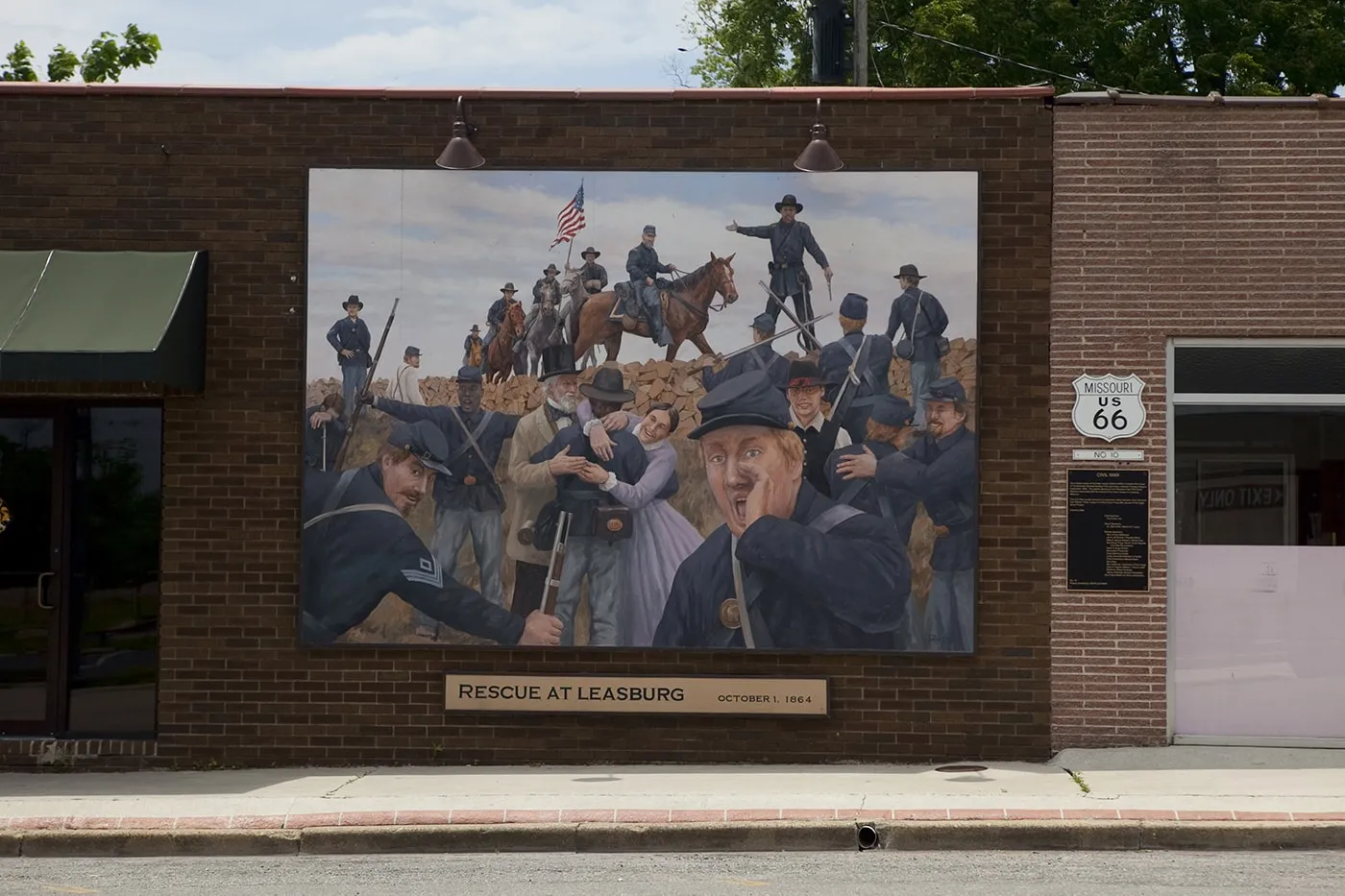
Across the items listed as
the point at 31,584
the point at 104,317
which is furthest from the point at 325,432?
the point at 31,584

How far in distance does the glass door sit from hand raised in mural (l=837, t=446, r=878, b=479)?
588 cm

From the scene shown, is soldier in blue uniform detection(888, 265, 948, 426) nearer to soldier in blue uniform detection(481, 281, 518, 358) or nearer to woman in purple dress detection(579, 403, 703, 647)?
woman in purple dress detection(579, 403, 703, 647)

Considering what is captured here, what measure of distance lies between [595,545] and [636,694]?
1130 millimetres

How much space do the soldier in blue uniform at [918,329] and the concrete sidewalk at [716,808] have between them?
111 inches

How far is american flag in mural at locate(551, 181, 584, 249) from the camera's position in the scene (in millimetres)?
11664

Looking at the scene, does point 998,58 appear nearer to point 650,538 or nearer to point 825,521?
point 825,521

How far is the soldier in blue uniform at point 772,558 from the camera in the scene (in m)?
11.4

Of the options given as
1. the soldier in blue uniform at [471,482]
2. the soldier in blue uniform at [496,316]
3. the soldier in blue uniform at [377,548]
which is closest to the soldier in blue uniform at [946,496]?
the soldier in blue uniform at [471,482]

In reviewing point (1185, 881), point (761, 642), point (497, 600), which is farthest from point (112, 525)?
point (1185, 881)

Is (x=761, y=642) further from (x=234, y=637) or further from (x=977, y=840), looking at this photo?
(x=234, y=637)

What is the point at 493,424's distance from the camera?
1161cm

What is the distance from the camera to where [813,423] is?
37.6 ft

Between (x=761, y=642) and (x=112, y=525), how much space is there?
5.01 metres

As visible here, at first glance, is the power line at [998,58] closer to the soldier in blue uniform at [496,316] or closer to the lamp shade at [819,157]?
the lamp shade at [819,157]
